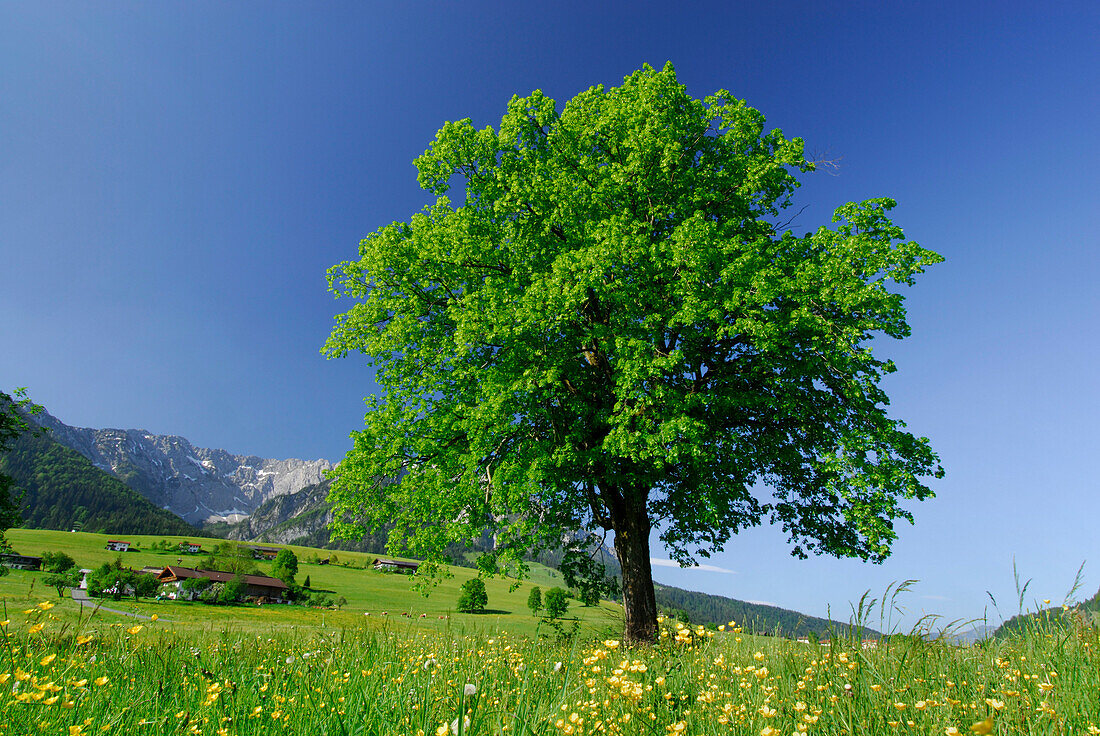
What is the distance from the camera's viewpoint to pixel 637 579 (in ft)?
49.8

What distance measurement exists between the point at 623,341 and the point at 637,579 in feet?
23.4

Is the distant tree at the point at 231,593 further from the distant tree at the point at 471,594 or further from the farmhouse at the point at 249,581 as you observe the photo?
the distant tree at the point at 471,594

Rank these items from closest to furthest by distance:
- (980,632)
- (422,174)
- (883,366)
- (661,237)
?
1. (980,632)
2. (883,366)
3. (661,237)
4. (422,174)

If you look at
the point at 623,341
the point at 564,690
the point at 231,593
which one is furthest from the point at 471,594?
the point at 231,593

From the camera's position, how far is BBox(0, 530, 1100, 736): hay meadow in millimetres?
3230

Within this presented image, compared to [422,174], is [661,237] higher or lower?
lower

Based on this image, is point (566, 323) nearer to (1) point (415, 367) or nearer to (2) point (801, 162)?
(1) point (415, 367)

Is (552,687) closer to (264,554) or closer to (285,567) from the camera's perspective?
(285,567)

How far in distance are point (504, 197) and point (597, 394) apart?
661 cm

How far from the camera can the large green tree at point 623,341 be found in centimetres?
1296

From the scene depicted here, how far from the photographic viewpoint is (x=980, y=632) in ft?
18.1

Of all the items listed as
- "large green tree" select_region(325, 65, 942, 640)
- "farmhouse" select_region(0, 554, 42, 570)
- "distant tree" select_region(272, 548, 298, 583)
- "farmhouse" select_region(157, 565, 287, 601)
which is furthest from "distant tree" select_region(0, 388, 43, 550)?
"farmhouse" select_region(0, 554, 42, 570)

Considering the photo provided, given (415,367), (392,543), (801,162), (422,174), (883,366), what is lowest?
(392,543)

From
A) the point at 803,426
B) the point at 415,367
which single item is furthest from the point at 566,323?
the point at 803,426
